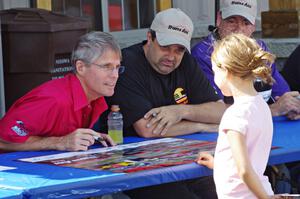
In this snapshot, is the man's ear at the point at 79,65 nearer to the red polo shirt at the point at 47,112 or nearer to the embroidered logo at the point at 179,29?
the red polo shirt at the point at 47,112

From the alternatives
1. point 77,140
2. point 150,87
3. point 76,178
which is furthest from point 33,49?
point 76,178

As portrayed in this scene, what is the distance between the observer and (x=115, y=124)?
193 inches

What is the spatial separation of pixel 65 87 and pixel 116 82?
1.54 ft

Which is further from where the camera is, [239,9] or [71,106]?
[239,9]

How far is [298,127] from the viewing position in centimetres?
535

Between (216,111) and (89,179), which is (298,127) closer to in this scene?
(216,111)

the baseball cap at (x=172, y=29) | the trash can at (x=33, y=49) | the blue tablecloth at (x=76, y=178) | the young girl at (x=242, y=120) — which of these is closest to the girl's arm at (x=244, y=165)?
the young girl at (x=242, y=120)

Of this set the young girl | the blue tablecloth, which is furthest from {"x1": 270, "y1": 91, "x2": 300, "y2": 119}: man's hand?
the young girl

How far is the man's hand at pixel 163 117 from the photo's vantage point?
Result: 16.4 feet

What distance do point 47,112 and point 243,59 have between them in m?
1.22

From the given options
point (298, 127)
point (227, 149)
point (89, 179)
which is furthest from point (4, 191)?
point (298, 127)

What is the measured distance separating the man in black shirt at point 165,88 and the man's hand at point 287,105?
55 cm

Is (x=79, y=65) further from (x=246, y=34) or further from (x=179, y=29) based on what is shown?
A: (x=246, y=34)

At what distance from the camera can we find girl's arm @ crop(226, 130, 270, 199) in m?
3.66
